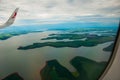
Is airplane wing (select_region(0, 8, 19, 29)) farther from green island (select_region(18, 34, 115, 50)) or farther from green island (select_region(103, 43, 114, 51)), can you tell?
green island (select_region(103, 43, 114, 51))

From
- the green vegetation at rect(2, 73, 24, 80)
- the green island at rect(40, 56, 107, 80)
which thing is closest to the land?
the green vegetation at rect(2, 73, 24, 80)

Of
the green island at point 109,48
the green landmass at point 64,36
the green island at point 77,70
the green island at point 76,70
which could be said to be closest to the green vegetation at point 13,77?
the green island at point 76,70

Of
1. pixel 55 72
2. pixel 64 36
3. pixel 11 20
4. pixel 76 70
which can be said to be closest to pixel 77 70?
pixel 76 70

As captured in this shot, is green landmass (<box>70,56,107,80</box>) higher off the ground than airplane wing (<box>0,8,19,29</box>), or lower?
lower

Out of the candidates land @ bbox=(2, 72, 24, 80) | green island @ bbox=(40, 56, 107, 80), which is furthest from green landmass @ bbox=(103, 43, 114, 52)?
land @ bbox=(2, 72, 24, 80)

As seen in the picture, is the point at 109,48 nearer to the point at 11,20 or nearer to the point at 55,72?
the point at 55,72

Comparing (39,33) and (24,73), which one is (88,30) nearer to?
(39,33)

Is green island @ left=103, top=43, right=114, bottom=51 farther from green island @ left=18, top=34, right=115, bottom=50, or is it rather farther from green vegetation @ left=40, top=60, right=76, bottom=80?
green vegetation @ left=40, top=60, right=76, bottom=80

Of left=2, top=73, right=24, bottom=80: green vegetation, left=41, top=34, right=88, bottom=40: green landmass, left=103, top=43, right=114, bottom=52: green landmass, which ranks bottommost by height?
left=2, top=73, right=24, bottom=80: green vegetation

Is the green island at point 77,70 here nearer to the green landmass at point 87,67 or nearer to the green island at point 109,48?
the green landmass at point 87,67

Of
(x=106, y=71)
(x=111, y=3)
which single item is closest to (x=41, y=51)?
(x=106, y=71)
